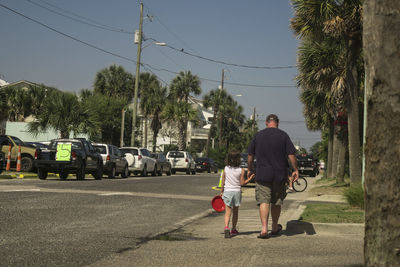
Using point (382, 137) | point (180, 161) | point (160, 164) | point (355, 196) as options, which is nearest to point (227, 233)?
point (382, 137)

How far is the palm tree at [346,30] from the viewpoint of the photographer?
18656 millimetres

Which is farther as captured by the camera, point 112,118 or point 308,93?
point 112,118

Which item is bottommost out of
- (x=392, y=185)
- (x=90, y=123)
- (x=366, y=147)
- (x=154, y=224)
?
(x=154, y=224)

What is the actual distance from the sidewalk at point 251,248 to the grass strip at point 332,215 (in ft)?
2.29

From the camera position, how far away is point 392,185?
14.5 ft

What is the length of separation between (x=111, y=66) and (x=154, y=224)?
53.0m

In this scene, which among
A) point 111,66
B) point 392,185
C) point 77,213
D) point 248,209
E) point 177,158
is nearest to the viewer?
point 392,185

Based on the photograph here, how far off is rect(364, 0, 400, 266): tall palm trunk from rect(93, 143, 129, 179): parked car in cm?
2233

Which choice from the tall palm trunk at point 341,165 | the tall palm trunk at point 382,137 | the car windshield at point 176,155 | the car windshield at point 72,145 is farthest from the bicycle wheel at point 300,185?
the tall palm trunk at point 382,137

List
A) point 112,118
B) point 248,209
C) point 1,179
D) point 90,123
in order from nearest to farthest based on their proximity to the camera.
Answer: point 248,209
point 1,179
point 90,123
point 112,118

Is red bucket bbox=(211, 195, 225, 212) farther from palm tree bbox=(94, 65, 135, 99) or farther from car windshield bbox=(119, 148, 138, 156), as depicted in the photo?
palm tree bbox=(94, 65, 135, 99)

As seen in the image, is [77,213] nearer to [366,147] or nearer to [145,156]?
[366,147]

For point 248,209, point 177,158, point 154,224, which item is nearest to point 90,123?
point 177,158

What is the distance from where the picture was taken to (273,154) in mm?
8523
